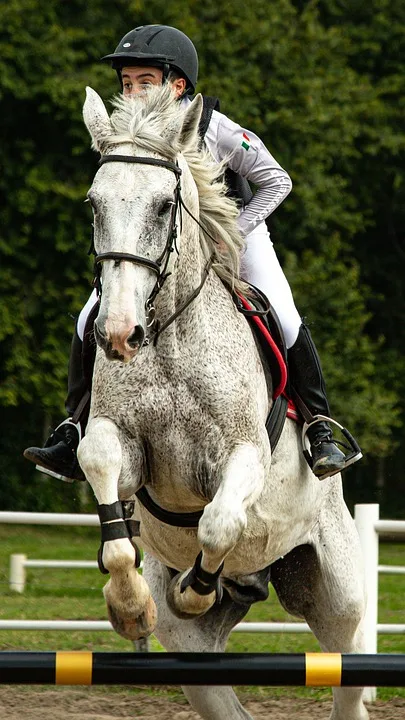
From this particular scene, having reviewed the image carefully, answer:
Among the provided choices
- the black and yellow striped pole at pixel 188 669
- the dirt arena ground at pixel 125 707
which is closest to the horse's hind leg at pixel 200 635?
the dirt arena ground at pixel 125 707

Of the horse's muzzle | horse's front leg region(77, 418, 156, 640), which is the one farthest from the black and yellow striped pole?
the horse's muzzle

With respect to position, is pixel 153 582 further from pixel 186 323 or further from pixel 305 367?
pixel 186 323

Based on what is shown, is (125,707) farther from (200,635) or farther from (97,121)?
(97,121)

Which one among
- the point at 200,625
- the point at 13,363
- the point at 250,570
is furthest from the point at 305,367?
the point at 13,363

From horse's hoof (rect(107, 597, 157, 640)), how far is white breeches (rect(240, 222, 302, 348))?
1.44 meters

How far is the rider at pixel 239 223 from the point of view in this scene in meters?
4.98

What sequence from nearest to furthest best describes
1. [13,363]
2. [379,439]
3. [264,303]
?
[264,303] < [13,363] < [379,439]

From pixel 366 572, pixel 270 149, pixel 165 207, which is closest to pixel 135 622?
pixel 165 207

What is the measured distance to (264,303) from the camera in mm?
5109

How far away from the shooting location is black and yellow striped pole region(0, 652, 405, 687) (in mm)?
3971

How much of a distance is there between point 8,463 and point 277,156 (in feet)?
20.3

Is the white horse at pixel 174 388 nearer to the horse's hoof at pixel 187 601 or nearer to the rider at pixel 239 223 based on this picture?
the horse's hoof at pixel 187 601

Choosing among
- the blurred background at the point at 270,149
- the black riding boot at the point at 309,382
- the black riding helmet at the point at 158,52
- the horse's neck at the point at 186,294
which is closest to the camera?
the horse's neck at the point at 186,294

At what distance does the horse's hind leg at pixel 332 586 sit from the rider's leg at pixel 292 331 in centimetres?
59
